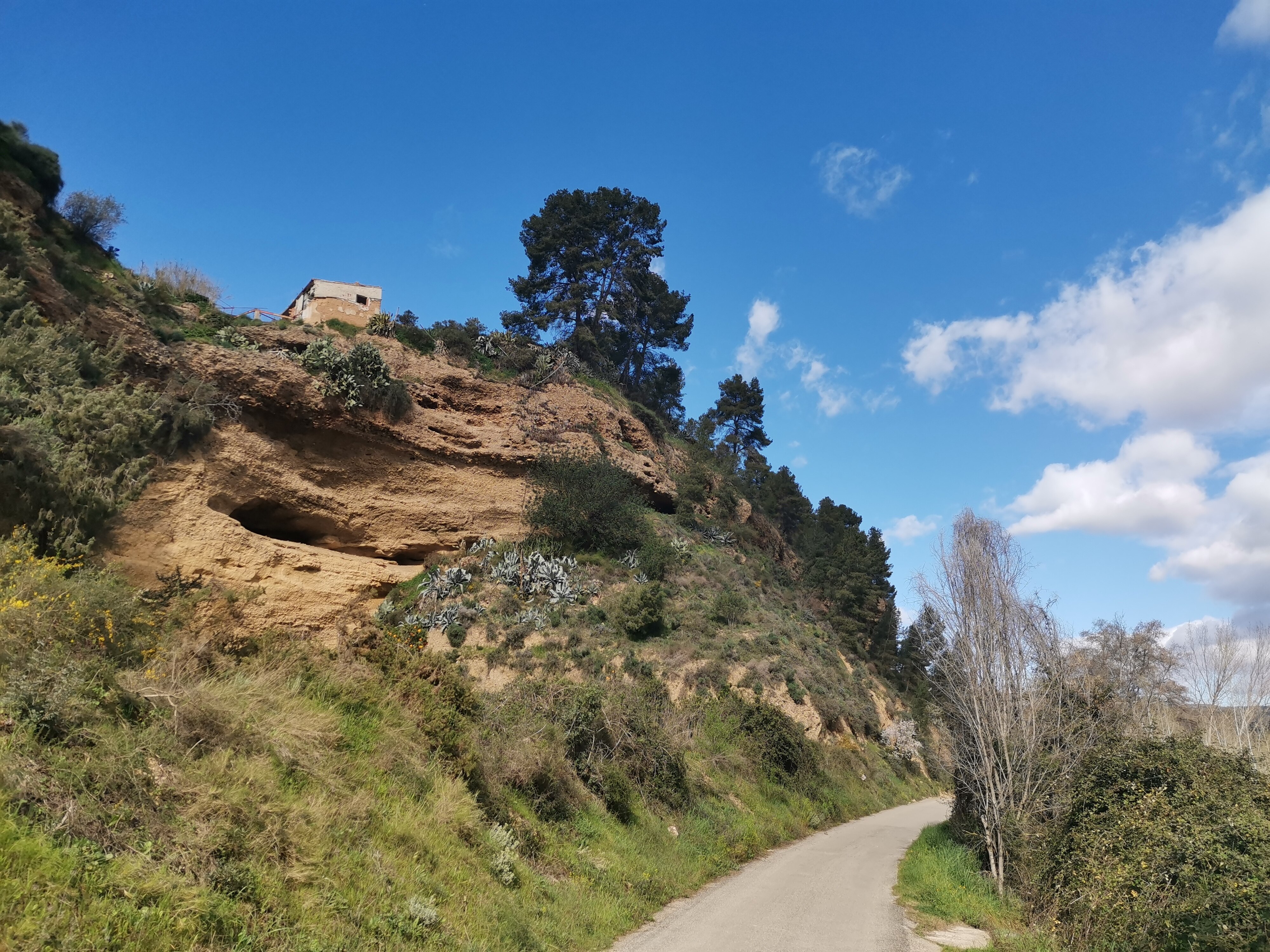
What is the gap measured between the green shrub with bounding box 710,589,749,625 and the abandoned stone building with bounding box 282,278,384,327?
20.5 meters

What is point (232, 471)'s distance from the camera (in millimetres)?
22609

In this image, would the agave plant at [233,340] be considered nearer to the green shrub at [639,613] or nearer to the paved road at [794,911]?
the green shrub at [639,613]

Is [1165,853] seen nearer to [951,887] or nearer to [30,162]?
[951,887]

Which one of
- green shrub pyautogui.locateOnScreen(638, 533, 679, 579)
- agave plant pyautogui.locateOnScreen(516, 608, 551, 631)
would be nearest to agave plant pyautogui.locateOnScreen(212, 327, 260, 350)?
agave plant pyautogui.locateOnScreen(516, 608, 551, 631)

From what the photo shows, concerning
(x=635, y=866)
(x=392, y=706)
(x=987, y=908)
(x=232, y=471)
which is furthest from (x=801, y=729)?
(x=232, y=471)

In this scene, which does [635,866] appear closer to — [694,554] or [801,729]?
[801,729]

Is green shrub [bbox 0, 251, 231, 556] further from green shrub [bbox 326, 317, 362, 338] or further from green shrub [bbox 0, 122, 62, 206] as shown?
green shrub [bbox 326, 317, 362, 338]

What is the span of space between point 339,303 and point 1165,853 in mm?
34407

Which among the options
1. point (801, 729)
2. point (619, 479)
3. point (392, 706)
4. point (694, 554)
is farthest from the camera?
point (694, 554)

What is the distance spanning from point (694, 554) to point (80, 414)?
78.3 ft

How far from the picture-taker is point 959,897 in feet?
38.9

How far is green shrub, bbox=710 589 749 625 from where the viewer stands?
27.3m

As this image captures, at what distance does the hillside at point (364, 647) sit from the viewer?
5438mm

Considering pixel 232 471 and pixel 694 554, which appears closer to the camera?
pixel 232 471
